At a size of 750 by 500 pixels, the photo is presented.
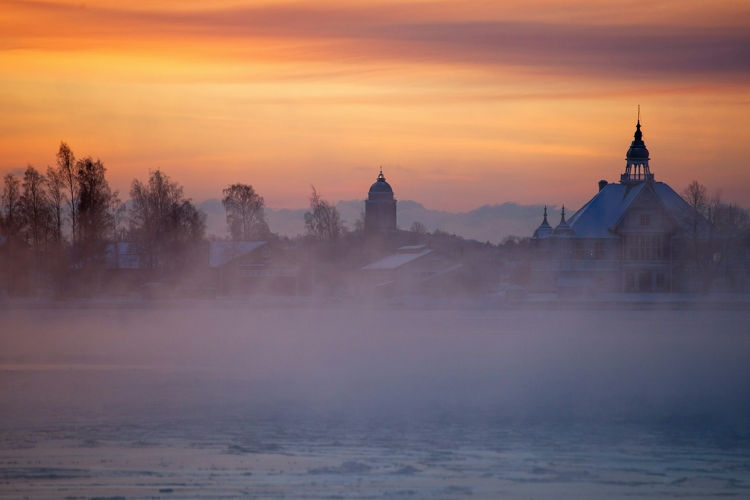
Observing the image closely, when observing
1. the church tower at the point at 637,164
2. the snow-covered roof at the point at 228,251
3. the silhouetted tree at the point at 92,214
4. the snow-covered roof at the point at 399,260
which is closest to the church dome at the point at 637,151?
the church tower at the point at 637,164

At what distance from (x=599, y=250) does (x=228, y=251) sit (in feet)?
92.2

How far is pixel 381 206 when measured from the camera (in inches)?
4181

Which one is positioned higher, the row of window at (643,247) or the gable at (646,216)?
the gable at (646,216)

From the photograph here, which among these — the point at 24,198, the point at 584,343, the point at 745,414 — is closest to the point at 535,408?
the point at 745,414

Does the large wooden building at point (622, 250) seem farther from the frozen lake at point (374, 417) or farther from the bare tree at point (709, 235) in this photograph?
the frozen lake at point (374, 417)

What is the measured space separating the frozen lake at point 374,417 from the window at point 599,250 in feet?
111

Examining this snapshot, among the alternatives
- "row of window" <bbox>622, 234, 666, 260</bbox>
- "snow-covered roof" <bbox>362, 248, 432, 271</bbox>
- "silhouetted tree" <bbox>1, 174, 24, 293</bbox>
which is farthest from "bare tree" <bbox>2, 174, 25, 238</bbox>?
"row of window" <bbox>622, 234, 666, 260</bbox>

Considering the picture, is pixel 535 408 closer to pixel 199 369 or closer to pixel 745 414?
pixel 745 414

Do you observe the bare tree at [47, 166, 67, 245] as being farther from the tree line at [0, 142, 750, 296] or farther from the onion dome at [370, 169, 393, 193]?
the onion dome at [370, 169, 393, 193]

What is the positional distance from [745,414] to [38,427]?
36.6ft

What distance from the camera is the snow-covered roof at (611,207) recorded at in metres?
59.4

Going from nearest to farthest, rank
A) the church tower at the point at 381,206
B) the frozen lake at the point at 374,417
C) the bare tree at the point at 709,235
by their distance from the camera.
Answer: the frozen lake at the point at 374,417 → the bare tree at the point at 709,235 → the church tower at the point at 381,206

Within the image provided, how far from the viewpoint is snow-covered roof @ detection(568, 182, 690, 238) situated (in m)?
59.4

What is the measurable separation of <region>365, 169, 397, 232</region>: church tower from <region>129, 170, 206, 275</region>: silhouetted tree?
36.5 m
